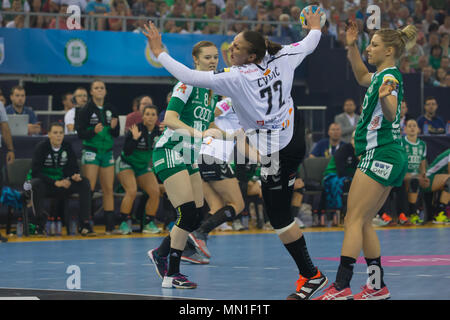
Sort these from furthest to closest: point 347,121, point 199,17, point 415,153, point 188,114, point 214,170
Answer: point 199,17 → point 347,121 → point 415,153 → point 214,170 → point 188,114

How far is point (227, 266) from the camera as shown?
9.01 m

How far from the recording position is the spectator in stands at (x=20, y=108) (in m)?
14.2

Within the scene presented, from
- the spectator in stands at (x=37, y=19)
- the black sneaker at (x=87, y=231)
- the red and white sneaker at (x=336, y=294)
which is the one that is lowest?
the black sneaker at (x=87, y=231)

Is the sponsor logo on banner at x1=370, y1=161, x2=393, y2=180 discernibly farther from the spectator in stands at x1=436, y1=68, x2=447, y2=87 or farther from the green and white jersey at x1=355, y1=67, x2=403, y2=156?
the spectator in stands at x1=436, y1=68, x2=447, y2=87

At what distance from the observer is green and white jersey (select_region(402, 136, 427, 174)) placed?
49.2 feet

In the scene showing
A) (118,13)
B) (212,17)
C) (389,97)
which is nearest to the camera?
(389,97)

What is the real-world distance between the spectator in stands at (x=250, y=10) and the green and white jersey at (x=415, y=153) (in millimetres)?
7146

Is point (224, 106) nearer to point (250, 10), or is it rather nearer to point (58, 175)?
point (58, 175)

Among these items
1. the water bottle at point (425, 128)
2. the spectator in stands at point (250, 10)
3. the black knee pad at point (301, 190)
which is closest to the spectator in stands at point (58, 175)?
the black knee pad at point (301, 190)

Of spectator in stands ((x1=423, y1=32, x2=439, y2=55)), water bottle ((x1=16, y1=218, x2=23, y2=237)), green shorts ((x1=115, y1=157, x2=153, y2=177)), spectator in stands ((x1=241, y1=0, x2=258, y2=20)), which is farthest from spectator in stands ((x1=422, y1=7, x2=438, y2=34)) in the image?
water bottle ((x1=16, y1=218, x2=23, y2=237))

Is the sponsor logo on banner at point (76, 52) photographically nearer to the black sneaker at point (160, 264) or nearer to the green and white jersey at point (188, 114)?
the green and white jersey at point (188, 114)

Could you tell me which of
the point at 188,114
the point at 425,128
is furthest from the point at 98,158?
the point at 425,128

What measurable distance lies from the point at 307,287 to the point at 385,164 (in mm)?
1128

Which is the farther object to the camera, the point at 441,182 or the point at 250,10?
the point at 250,10
